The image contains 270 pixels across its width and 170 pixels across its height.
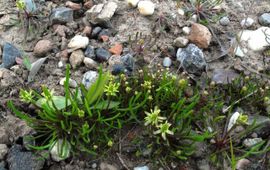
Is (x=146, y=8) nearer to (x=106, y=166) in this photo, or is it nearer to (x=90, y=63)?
(x=90, y=63)

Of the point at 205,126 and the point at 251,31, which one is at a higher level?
the point at 251,31

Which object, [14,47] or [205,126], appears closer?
[205,126]

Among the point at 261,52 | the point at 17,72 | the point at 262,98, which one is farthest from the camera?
the point at 261,52

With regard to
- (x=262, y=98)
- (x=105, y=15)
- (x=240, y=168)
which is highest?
(x=105, y=15)

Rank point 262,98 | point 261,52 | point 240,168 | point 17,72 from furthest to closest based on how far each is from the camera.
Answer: point 261,52 < point 17,72 < point 262,98 < point 240,168

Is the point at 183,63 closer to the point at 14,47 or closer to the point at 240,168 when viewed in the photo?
the point at 240,168

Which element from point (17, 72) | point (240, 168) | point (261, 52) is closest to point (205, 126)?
point (240, 168)

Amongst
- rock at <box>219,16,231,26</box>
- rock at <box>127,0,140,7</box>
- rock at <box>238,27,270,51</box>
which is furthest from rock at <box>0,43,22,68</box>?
rock at <box>238,27,270,51</box>

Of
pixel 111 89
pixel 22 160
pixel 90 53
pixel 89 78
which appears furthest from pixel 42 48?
pixel 22 160
